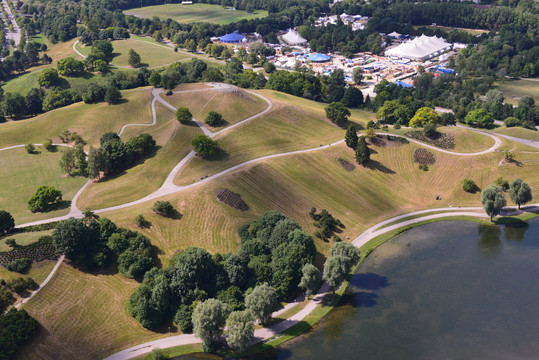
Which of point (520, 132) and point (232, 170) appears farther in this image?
point (520, 132)

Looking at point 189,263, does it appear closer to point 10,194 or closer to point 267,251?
point 267,251

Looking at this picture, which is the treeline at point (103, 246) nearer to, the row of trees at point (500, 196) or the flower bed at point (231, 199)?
the flower bed at point (231, 199)

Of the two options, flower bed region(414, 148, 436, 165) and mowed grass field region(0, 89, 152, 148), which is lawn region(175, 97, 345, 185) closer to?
flower bed region(414, 148, 436, 165)

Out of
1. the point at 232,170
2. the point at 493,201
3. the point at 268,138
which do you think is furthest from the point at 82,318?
the point at 493,201

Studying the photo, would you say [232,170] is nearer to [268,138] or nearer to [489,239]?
[268,138]

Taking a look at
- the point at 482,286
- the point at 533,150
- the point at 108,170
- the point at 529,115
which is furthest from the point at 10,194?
the point at 529,115
